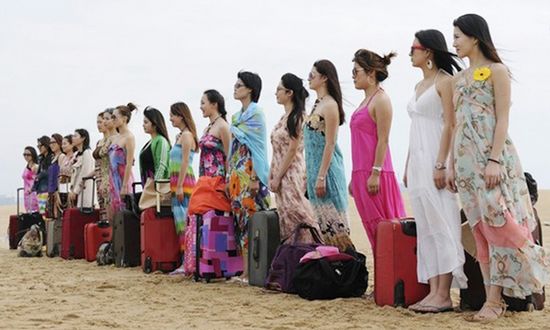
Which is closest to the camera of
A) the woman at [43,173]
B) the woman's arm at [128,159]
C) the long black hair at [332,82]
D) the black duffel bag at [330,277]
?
the black duffel bag at [330,277]

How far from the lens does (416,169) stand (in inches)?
228

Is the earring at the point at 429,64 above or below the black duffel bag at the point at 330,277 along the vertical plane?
above

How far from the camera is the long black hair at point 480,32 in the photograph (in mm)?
5363

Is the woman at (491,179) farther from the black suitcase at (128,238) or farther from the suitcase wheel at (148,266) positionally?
the black suitcase at (128,238)

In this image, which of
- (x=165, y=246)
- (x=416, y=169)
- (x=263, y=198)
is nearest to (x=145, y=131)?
(x=165, y=246)

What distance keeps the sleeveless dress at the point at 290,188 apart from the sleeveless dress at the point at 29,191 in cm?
812

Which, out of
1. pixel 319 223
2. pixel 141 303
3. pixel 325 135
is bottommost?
pixel 141 303

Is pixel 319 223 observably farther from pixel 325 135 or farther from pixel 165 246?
pixel 165 246

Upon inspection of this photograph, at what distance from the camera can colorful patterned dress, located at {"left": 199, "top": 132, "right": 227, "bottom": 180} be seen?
816cm

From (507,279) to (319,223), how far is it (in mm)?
1949

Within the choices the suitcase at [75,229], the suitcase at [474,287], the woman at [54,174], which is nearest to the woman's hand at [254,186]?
the suitcase at [474,287]

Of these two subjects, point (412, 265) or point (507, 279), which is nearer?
point (507, 279)

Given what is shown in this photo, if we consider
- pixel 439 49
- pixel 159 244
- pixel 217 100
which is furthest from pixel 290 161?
pixel 159 244

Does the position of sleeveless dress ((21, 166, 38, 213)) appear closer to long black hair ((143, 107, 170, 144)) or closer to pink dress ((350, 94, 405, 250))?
long black hair ((143, 107, 170, 144))
